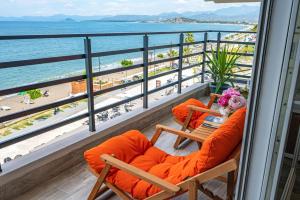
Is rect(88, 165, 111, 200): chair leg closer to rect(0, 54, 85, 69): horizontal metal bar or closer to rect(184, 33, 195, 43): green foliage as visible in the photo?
rect(0, 54, 85, 69): horizontal metal bar

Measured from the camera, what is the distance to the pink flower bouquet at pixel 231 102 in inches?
94.2

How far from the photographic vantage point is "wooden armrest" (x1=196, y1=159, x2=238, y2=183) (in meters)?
1.44

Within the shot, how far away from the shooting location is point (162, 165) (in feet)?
6.51

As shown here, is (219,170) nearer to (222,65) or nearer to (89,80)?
(89,80)

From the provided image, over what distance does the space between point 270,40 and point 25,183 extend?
214 centimetres

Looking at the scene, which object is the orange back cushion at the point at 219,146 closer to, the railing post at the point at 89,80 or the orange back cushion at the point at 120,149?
the orange back cushion at the point at 120,149

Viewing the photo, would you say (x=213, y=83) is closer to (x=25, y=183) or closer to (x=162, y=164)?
(x=162, y=164)

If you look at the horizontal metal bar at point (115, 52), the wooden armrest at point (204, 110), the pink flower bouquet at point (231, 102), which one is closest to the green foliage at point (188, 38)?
the horizontal metal bar at point (115, 52)

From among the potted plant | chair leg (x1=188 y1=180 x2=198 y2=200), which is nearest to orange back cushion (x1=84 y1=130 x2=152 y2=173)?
chair leg (x1=188 y1=180 x2=198 y2=200)

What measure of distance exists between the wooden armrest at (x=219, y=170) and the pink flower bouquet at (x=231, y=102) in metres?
1.05

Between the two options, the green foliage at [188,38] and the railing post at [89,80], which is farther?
the green foliage at [188,38]

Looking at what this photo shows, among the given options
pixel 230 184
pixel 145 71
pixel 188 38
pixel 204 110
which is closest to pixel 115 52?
pixel 145 71

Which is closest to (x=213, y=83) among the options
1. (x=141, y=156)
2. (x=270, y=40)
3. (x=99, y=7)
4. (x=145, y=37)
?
(x=145, y=37)

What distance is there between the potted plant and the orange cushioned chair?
2.70 meters
